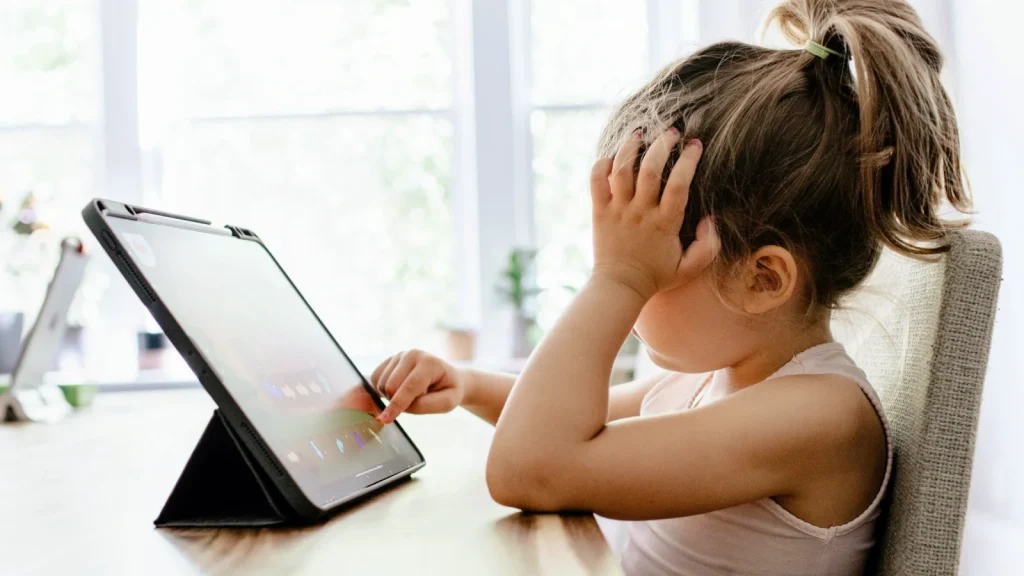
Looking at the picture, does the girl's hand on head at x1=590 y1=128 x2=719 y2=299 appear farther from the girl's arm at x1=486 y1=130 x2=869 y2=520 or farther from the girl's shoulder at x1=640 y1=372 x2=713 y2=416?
the girl's shoulder at x1=640 y1=372 x2=713 y2=416

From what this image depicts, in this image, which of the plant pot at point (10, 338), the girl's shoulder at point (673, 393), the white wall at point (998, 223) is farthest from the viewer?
the plant pot at point (10, 338)

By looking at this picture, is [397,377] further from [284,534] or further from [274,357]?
[284,534]

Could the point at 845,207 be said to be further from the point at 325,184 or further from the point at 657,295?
the point at 325,184

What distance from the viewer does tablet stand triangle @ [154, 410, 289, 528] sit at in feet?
2.00

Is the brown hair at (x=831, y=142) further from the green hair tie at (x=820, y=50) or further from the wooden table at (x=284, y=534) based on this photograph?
the wooden table at (x=284, y=534)

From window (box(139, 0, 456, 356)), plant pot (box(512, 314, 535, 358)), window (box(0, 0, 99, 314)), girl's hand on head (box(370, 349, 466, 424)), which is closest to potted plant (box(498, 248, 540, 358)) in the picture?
plant pot (box(512, 314, 535, 358))

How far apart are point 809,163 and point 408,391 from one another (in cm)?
43

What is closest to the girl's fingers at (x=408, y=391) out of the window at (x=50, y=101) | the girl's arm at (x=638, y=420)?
the girl's arm at (x=638, y=420)

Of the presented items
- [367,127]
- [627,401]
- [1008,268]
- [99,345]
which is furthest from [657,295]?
[99,345]

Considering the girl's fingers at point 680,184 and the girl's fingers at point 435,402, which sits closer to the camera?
the girl's fingers at point 680,184

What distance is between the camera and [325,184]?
2.54m

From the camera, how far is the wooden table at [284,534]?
0.52 m

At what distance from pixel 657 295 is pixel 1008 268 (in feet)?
3.39

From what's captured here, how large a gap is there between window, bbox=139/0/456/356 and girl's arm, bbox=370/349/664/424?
1469 millimetres
